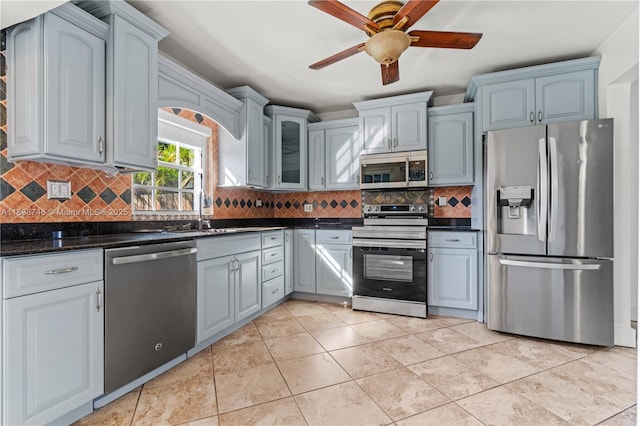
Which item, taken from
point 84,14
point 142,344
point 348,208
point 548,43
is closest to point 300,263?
point 348,208

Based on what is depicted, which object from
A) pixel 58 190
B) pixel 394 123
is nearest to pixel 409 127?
pixel 394 123

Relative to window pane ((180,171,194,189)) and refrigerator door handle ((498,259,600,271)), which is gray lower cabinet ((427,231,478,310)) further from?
window pane ((180,171,194,189))

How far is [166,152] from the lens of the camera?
2.96 metres

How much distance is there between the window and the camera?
2.69m

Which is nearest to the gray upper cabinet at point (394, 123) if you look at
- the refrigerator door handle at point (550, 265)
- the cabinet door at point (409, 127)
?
the cabinet door at point (409, 127)

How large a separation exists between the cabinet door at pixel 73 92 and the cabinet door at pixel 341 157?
249 centimetres

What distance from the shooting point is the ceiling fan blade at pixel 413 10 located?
5.26 feet

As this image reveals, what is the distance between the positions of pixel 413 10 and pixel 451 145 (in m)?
1.94

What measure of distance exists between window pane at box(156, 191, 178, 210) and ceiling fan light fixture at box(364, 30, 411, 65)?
84.9 inches

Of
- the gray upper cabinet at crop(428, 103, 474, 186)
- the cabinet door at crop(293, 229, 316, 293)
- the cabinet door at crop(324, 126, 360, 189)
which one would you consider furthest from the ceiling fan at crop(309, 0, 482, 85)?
the cabinet door at crop(293, 229, 316, 293)

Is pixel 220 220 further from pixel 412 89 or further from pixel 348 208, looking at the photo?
pixel 412 89

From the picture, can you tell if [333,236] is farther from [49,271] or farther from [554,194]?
[49,271]

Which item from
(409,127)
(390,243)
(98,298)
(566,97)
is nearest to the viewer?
(98,298)

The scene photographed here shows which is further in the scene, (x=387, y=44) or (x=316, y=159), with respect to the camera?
(x=316, y=159)
